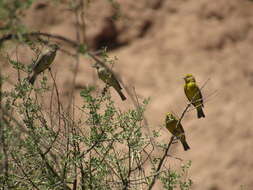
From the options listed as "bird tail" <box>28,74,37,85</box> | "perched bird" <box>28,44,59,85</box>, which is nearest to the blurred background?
"perched bird" <box>28,44,59,85</box>

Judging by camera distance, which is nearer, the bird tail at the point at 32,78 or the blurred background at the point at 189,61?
the bird tail at the point at 32,78

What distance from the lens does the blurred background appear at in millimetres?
11422

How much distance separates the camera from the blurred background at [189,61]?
37.5 feet

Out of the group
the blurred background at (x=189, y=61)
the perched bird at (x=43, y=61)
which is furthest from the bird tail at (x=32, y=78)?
the blurred background at (x=189, y=61)

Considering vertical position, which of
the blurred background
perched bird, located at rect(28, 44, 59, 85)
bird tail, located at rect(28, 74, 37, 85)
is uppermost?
the blurred background

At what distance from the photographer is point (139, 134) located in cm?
426

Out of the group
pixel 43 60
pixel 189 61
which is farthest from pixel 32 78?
pixel 189 61

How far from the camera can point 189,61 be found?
12.7 meters

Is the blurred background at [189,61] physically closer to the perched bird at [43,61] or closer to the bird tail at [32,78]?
the perched bird at [43,61]

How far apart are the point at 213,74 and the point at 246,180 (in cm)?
258

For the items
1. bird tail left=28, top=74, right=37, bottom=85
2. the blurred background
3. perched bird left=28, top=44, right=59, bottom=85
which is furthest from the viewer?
the blurred background

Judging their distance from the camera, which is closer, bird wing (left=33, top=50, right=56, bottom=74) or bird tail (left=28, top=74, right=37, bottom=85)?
bird tail (left=28, top=74, right=37, bottom=85)

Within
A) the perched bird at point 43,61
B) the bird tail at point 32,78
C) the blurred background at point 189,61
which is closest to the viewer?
the bird tail at point 32,78

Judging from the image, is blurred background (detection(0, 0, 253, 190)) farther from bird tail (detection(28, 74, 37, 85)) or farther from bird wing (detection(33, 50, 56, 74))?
bird tail (detection(28, 74, 37, 85))
